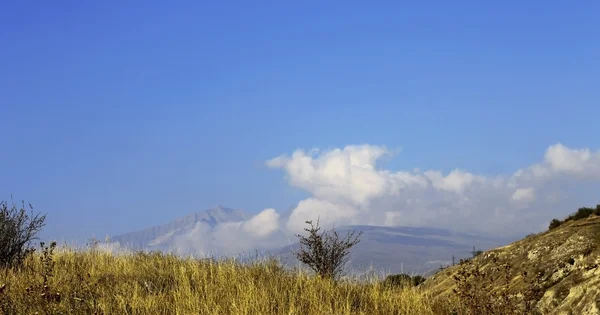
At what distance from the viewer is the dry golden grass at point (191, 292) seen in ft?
30.3

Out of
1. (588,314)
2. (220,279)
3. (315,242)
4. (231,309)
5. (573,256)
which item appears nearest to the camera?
(588,314)

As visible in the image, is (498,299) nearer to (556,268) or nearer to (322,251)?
(556,268)

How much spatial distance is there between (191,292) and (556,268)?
592 cm

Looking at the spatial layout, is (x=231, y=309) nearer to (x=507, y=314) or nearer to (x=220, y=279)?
(x=220, y=279)

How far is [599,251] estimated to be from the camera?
30.6 ft

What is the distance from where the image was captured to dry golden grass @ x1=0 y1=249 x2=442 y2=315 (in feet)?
30.3

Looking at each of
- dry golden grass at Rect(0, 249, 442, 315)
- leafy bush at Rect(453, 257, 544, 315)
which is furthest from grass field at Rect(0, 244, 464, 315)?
leafy bush at Rect(453, 257, 544, 315)

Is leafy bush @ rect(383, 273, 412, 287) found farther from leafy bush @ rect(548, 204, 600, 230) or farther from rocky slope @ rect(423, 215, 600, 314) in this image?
leafy bush @ rect(548, 204, 600, 230)

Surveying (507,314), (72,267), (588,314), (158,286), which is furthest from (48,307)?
(588,314)

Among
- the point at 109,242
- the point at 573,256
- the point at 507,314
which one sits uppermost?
the point at 109,242

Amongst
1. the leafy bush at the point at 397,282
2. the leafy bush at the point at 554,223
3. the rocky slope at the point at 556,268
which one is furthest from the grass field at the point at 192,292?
the leafy bush at the point at 554,223

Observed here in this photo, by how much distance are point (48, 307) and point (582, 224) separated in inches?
361

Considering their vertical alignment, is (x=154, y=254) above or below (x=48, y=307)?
above

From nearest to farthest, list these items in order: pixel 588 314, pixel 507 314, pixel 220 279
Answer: pixel 588 314, pixel 507 314, pixel 220 279
